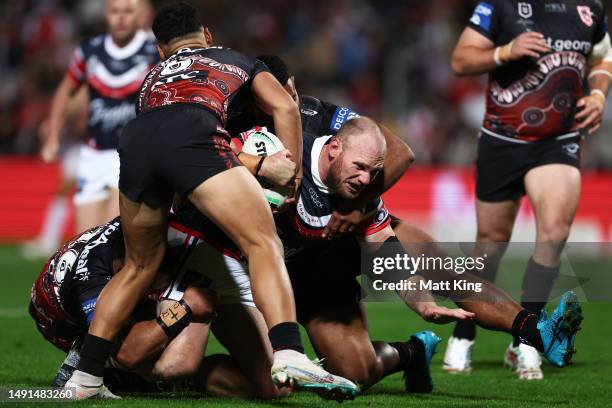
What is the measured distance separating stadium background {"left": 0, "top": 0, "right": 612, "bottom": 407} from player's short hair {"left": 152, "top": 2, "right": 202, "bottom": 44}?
775 cm

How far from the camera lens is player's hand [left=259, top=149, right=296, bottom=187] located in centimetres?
564

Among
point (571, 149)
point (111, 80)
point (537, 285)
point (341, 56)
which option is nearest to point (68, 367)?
point (537, 285)

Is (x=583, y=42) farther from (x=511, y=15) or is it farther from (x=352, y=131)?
(x=352, y=131)

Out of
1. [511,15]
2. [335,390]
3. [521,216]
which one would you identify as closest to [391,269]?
[335,390]

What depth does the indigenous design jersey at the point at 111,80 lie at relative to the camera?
10211 millimetres

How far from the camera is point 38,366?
23.8 ft

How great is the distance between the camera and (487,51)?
7.83 meters

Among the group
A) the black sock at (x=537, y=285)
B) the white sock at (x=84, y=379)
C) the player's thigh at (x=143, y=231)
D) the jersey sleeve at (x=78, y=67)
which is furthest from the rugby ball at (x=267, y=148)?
the jersey sleeve at (x=78, y=67)

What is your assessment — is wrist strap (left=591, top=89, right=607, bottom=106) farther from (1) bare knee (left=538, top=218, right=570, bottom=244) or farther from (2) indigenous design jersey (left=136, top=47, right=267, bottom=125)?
(2) indigenous design jersey (left=136, top=47, right=267, bottom=125)

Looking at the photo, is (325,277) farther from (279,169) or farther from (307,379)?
(307,379)

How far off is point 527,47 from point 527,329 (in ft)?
8.02

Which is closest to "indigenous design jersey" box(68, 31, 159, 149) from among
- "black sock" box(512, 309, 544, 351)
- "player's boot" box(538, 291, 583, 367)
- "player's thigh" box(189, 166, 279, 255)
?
"player's thigh" box(189, 166, 279, 255)

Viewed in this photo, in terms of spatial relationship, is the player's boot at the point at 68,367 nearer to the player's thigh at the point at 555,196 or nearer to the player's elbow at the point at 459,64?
the player's thigh at the point at 555,196

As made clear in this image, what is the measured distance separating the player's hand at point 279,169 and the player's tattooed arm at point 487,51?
8.39 feet
